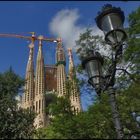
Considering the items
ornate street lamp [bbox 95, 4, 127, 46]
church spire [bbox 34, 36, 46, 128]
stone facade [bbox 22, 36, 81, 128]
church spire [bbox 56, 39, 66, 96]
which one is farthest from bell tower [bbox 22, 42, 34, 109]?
ornate street lamp [bbox 95, 4, 127, 46]

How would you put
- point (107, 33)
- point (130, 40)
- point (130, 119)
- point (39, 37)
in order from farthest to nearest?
point (39, 37) < point (130, 40) < point (130, 119) < point (107, 33)

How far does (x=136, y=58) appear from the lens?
17062 mm

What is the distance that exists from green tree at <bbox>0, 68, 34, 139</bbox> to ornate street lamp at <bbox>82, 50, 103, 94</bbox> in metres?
11.3

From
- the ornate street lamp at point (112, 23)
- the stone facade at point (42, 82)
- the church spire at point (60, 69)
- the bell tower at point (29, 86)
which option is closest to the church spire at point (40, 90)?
the stone facade at point (42, 82)

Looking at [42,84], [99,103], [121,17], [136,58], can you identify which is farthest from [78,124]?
[42,84]

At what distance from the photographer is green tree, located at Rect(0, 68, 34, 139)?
18406 millimetres

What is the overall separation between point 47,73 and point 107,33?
350 feet

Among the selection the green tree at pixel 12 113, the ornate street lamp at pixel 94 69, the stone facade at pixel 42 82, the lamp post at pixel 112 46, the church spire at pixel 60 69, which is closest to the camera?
the lamp post at pixel 112 46

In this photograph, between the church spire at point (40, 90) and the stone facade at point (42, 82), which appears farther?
the stone facade at point (42, 82)

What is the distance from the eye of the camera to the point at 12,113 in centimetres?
1962

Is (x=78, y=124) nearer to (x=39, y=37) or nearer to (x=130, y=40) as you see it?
(x=130, y=40)

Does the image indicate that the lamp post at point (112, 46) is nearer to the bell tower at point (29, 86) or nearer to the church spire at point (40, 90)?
the church spire at point (40, 90)

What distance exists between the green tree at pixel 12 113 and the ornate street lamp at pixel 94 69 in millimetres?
11316

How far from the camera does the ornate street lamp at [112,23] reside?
295 inches
